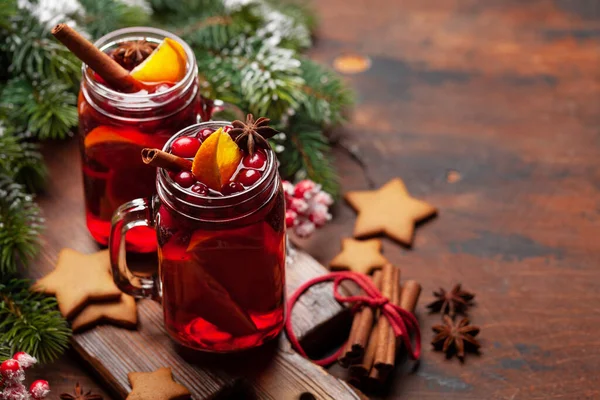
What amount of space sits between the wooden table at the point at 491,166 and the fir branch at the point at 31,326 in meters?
0.05

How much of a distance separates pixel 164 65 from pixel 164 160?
0.23 meters

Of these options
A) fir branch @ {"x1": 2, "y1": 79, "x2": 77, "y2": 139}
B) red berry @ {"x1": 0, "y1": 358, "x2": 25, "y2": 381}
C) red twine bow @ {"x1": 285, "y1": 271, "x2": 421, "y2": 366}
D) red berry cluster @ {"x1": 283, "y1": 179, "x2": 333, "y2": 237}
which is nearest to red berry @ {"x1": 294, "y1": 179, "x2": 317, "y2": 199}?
red berry cluster @ {"x1": 283, "y1": 179, "x2": 333, "y2": 237}

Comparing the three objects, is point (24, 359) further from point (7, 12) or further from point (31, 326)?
point (7, 12)

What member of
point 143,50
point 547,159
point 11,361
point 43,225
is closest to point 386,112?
point 547,159

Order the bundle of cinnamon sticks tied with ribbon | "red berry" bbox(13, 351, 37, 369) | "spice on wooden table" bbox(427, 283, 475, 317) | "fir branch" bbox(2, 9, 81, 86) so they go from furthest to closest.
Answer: "fir branch" bbox(2, 9, 81, 86)
"spice on wooden table" bbox(427, 283, 475, 317)
the bundle of cinnamon sticks tied with ribbon
"red berry" bbox(13, 351, 37, 369)

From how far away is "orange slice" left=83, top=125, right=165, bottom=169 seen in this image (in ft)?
3.76

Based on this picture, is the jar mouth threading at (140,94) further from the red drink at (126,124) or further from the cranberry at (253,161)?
the cranberry at (253,161)

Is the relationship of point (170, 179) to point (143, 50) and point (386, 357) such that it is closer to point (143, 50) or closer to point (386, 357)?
point (143, 50)

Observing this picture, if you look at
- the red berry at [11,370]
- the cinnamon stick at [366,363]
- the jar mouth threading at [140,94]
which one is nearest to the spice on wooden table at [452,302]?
the cinnamon stick at [366,363]

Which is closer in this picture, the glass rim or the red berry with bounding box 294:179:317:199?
the glass rim

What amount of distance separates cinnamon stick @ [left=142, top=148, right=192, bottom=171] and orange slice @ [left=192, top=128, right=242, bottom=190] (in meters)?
0.02

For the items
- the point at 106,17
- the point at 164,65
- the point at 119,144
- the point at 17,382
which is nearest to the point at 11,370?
the point at 17,382

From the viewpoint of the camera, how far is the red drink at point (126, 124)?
1.13m

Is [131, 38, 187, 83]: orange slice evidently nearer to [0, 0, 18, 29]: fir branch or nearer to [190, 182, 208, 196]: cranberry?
[190, 182, 208, 196]: cranberry
